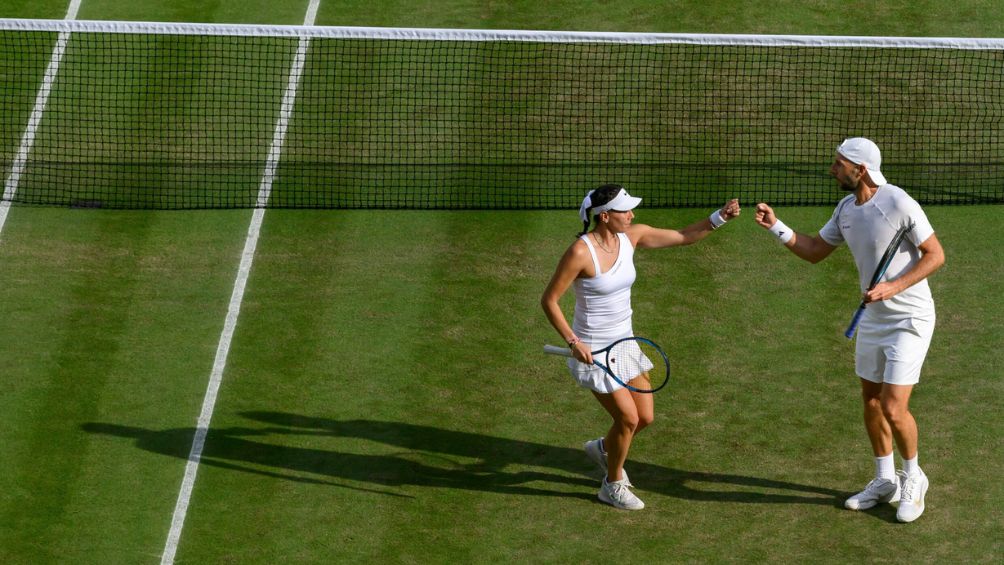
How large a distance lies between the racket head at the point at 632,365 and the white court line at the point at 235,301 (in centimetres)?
350

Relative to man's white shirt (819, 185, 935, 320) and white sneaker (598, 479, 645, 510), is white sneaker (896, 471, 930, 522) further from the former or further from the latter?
white sneaker (598, 479, 645, 510)

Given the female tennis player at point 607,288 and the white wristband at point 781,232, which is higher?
the white wristband at point 781,232

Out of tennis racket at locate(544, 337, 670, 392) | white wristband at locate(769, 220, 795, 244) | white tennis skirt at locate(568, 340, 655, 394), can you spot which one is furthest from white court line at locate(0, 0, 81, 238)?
white wristband at locate(769, 220, 795, 244)

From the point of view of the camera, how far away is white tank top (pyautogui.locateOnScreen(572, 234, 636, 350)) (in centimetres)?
1075

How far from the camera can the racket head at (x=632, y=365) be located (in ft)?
35.2

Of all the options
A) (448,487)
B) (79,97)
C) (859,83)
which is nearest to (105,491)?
(448,487)

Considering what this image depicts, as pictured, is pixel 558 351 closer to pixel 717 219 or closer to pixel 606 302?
pixel 606 302

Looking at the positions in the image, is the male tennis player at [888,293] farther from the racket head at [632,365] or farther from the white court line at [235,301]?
the white court line at [235,301]

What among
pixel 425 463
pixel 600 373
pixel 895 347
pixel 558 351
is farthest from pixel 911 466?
pixel 425 463

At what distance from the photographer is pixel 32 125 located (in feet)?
58.1

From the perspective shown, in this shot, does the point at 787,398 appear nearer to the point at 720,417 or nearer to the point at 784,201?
the point at 720,417

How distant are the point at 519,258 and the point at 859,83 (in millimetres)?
5993

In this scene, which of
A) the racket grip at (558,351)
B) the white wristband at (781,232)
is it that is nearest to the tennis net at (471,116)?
the white wristband at (781,232)

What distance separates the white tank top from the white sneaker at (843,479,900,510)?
222 centimetres
